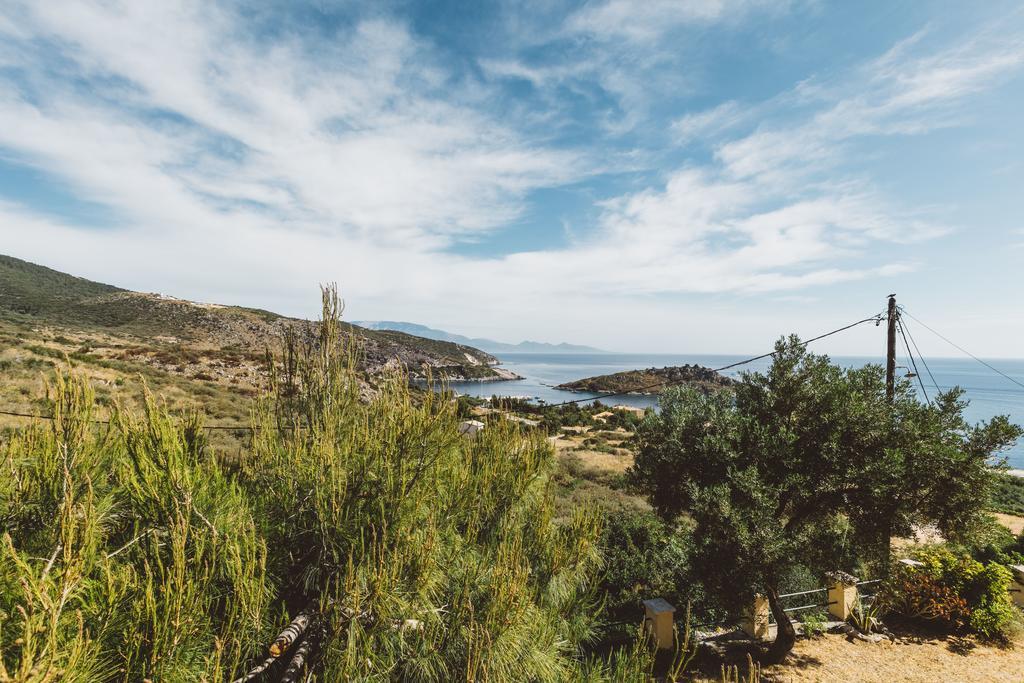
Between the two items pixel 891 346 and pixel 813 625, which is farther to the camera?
pixel 891 346

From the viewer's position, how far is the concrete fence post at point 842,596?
9.04 metres

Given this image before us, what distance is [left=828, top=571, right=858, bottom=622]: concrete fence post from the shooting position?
904cm

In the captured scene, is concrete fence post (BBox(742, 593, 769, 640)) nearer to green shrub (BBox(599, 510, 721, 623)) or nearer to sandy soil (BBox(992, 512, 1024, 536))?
green shrub (BBox(599, 510, 721, 623))

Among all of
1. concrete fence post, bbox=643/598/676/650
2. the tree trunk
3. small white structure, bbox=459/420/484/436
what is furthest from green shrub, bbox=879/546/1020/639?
small white structure, bbox=459/420/484/436

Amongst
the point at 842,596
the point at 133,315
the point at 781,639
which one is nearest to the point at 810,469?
the point at 781,639

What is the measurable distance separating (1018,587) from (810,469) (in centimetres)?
787

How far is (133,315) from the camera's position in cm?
5569

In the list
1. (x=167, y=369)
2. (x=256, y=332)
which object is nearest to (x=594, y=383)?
(x=256, y=332)

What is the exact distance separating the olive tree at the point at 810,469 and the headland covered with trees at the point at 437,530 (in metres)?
0.04

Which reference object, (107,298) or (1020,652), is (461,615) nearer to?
(1020,652)

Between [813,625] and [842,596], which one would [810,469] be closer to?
[813,625]

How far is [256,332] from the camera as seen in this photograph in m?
59.1

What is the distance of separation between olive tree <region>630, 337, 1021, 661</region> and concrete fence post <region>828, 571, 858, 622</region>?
2.16 meters

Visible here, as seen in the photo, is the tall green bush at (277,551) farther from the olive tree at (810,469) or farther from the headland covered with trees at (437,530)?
the olive tree at (810,469)
